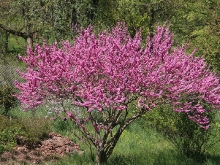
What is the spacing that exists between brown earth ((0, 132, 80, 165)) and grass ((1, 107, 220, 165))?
38 cm

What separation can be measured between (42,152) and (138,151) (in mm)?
2495

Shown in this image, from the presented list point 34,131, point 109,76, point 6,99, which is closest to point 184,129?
point 109,76

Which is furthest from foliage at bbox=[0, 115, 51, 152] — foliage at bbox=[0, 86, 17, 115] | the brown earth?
foliage at bbox=[0, 86, 17, 115]

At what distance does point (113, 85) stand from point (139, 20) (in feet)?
72.7

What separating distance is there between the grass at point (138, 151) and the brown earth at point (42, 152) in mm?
385

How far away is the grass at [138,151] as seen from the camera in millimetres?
8273

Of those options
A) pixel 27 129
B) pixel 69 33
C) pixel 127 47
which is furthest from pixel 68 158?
pixel 69 33

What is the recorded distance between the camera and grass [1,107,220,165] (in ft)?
27.1

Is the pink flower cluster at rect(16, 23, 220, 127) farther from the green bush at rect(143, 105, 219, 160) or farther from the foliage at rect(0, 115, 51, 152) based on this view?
the foliage at rect(0, 115, 51, 152)

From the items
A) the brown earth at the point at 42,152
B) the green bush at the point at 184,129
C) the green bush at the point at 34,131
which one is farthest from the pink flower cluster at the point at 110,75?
the green bush at the point at 34,131

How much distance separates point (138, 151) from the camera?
9508 millimetres

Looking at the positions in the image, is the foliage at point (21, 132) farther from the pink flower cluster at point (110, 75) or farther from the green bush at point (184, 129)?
the green bush at point (184, 129)

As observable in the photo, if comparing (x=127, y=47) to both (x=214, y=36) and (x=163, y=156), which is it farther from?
(x=214, y=36)

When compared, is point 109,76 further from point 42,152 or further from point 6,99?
point 6,99
